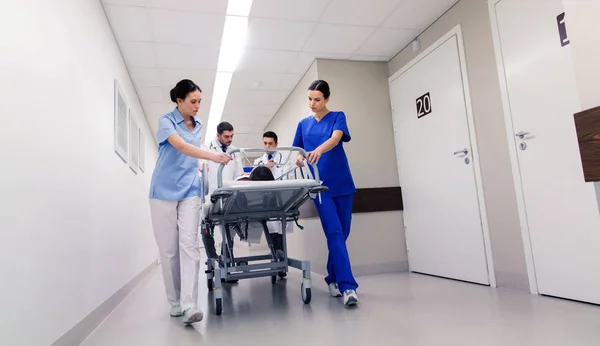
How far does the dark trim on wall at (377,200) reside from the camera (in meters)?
4.42

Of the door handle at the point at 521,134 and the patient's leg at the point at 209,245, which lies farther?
the patient's leg at the point at 209,245

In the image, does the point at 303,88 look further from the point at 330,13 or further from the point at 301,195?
the point at 301,195

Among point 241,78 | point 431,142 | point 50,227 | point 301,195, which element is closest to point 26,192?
point 50,227

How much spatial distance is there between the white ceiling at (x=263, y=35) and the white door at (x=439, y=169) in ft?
1.66

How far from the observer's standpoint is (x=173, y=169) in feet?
8.59

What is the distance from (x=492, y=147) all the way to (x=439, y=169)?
726mm

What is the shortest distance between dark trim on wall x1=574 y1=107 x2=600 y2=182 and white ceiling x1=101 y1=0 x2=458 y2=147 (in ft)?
9.04

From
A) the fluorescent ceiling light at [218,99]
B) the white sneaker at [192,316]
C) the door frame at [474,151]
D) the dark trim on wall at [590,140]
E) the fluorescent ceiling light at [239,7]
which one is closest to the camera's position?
the dark trim on wall at [590,140]

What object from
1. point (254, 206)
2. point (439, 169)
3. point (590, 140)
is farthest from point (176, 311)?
point (439, 169)

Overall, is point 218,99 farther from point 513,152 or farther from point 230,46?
point 513,152

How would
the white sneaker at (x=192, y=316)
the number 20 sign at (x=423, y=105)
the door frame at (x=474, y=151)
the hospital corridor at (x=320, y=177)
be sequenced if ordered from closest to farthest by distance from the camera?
1. the hospital corridor at (x=320, y=177)
2. the white sneaker at (x=192, y=316)
3. the door frame at (x=474, y=151)
4. the number 20 sign at (x=423, y=105)

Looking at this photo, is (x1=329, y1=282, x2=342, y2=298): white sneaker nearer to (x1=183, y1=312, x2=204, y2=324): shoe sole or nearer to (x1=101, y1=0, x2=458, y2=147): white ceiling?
(x1=183, y1=312, x2=204, y2=324): shoe sole

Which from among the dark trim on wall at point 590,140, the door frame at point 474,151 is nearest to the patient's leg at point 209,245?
the door frame at point 474,151

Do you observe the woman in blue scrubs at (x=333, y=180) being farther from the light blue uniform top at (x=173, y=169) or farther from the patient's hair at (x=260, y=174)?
the light blue uniform top at (x=173, y=169)
